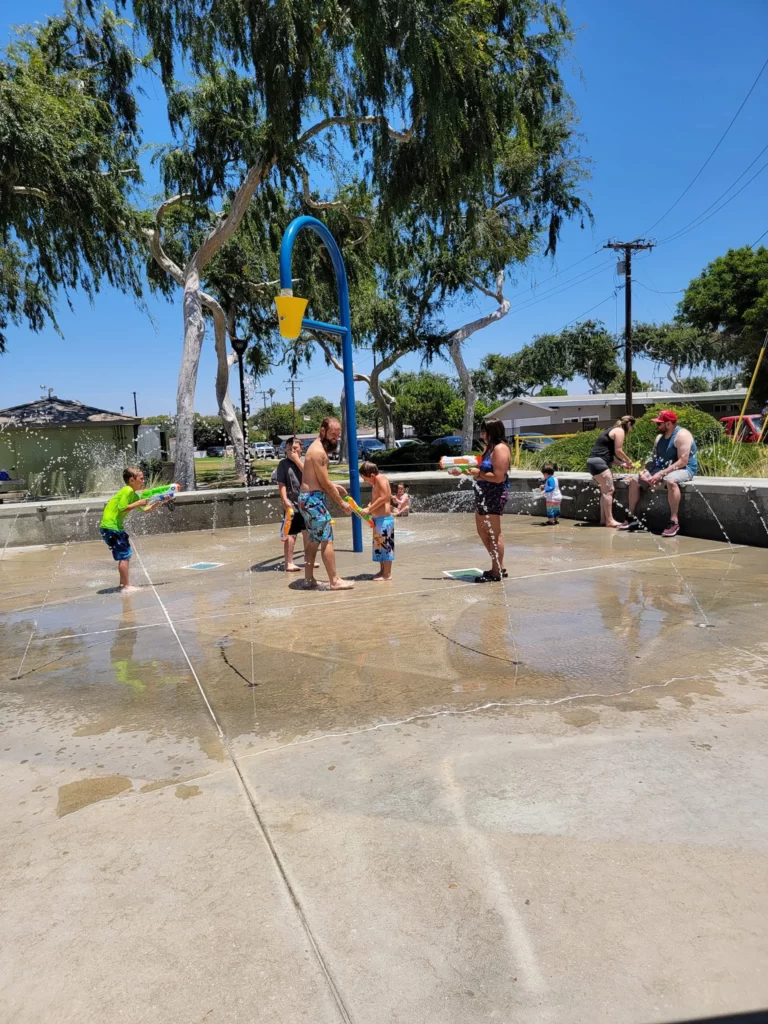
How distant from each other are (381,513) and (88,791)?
4415 millimetres

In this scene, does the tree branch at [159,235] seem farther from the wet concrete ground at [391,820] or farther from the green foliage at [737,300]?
the green foliage at [737,300]

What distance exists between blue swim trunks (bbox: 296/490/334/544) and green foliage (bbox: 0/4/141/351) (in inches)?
441

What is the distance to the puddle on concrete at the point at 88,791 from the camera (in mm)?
3108

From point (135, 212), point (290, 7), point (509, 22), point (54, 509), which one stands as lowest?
point (54, 509)

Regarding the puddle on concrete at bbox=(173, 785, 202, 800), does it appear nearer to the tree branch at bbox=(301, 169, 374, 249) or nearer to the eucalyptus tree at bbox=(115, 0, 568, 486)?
the eucalyptus tree at bbox=(115, 0, 568, 486)

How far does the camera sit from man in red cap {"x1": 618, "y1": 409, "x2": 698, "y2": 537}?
928cm

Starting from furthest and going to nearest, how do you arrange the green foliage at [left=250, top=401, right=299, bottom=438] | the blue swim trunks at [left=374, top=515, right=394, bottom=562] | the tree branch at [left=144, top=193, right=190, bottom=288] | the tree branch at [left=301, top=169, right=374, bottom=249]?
the green foliage at [left=250, top=401, right=299, bottom=438] < the tree branch at [left=301, top=169, right=374, bottom=249] < the tree branch at [left=144, top=193, right=190, bottom=288] < the blue swim trunks at [left=374, top=515, right=394, bottom=562]

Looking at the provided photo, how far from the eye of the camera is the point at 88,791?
323 centimetres

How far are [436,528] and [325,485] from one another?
496 cm

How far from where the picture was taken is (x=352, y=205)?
2170 centimetres

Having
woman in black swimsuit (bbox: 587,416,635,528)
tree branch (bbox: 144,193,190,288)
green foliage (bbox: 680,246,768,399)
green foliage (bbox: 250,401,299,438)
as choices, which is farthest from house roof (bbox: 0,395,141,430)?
green foliage (bbox: 250,401,299,438)

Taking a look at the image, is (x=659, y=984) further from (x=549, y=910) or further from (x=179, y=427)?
(x=179, y=427)

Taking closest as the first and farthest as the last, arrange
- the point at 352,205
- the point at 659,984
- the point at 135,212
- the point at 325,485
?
the point at 659,984
the point at 325,485
the point at 135,212
the point at 352,205

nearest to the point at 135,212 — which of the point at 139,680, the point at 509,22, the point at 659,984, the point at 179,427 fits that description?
the point at 179,427
